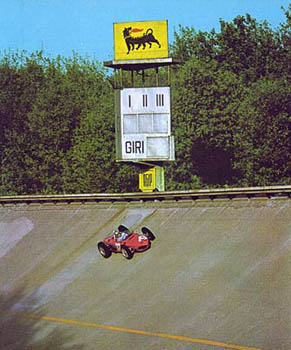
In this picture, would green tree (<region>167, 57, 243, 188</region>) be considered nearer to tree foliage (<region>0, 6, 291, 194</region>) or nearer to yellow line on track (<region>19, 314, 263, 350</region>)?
tree foliage (<region>0, 6, 291, 194</region>)

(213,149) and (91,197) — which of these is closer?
(91,197)

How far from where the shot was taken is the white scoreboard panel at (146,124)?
4600cm

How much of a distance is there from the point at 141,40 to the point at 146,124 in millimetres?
4576

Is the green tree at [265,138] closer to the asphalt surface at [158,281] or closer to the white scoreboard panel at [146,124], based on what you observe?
the white scoreboard panel at [146,124]

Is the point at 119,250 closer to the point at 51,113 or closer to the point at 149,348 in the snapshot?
the point at 149,348

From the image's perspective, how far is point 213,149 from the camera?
2643 inches

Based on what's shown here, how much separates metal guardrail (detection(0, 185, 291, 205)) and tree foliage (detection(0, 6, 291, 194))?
61.7 ft

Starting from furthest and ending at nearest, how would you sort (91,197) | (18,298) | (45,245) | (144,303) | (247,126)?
(247,126)
(91,197)
(45,245)
(18,298)
(144,303)

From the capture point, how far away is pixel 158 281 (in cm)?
3000

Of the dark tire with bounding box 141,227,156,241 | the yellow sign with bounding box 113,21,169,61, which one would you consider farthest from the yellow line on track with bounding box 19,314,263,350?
the yellow sign with bounding box 113,21,169,61

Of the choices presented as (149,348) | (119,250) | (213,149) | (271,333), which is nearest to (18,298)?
(119,250)

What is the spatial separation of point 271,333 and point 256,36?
213ft

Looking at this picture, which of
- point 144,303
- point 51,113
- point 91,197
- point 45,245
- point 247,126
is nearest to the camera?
point 144,303

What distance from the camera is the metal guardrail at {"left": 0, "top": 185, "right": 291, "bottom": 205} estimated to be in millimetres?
33375
